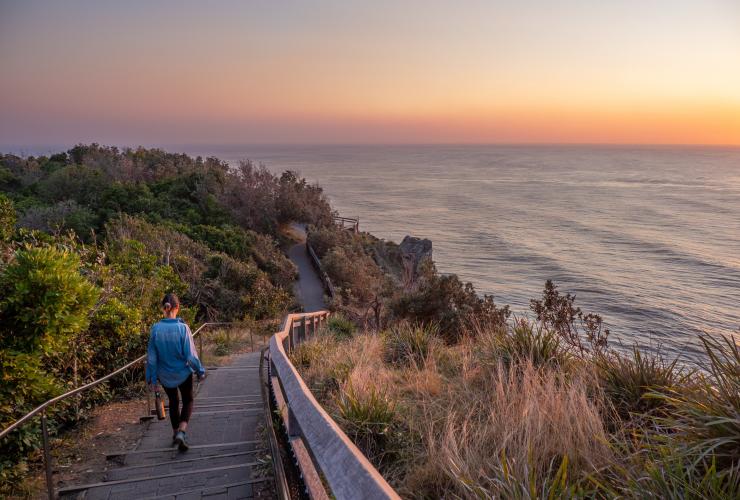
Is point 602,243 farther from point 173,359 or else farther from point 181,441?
point 181,441

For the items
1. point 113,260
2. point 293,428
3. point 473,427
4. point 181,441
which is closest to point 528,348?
point 473,427

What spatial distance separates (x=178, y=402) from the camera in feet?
18.3

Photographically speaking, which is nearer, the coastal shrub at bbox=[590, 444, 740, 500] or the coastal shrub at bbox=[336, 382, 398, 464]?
the coastal shrub at bbox=[590, 444, 740, 500]

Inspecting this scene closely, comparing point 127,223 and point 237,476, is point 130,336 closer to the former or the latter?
point 237,476

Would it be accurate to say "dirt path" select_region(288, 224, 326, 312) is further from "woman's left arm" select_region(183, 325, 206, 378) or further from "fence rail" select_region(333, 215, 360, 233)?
"woman's left arm" select_region(183, 325, 206, 378)

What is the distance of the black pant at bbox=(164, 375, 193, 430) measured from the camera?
552 centimetres

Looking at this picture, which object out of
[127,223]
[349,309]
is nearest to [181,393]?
[349,309]

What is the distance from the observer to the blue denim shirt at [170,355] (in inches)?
212

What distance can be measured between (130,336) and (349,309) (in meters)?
12.4

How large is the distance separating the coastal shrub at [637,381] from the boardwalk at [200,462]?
3238mm

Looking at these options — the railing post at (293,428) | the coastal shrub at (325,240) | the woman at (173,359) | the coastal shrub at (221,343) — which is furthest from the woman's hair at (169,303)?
the coastal shrub at (325,240)

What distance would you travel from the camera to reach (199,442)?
5633mm

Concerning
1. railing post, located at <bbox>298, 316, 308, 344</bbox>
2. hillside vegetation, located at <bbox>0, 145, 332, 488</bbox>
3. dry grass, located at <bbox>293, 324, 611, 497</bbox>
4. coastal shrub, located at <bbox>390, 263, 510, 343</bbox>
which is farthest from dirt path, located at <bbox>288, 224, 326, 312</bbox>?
dry grass, located at <bbox>293, 324, 611, 497</bbox>

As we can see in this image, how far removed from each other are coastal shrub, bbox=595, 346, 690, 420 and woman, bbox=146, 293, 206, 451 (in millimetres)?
4269
